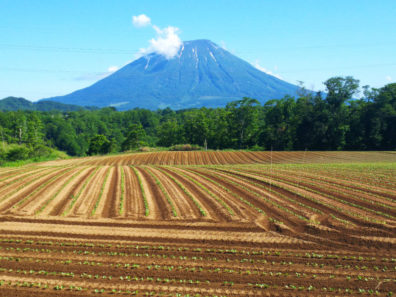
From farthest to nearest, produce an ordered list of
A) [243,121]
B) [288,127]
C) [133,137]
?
[133,137] → [243,121] → [288,127]

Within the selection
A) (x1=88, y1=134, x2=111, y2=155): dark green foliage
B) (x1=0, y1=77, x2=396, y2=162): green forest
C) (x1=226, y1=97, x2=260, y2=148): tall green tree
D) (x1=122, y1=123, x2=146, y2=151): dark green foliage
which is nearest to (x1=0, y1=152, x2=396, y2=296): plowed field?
(x1=0, y1=77, x2=396, y2=162): green forest

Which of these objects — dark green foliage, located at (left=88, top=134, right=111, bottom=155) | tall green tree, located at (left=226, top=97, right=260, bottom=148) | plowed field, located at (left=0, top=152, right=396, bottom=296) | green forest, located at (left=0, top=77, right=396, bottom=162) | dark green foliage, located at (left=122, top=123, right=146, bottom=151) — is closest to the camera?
plowed field, located at (left=0, top=152, right=396, bottom=296)

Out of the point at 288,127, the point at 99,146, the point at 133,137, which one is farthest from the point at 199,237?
the point at 133,137

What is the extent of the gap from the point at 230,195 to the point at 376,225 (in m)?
9.98

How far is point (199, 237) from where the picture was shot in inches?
606

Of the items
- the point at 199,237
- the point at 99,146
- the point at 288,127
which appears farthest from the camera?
the point at 99,146

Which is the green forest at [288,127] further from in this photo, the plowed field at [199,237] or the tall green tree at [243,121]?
the plowed field at [199,237]

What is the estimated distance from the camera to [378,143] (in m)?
64.8

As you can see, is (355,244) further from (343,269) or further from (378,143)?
(378,143)

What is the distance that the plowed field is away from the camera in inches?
437

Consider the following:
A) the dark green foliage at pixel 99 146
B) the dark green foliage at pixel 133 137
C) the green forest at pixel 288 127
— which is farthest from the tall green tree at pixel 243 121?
the dark green foliage at pixel 99 146

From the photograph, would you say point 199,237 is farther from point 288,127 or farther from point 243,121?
point 243,121

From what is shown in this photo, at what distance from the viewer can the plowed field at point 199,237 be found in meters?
11.1

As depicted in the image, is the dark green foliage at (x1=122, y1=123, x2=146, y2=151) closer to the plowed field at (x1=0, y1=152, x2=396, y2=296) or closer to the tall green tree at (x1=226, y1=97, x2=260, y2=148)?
the tall green tree at (x1=226, y1=97, x2=260, y2=148)
